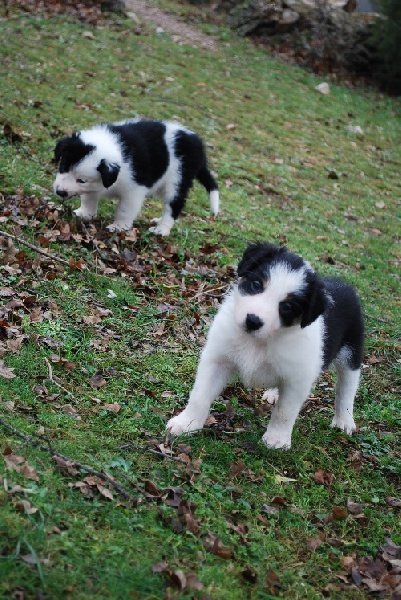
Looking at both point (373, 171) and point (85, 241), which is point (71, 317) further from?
point (373, 171)

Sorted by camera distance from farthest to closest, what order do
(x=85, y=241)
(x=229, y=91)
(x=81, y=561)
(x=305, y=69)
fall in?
(x=305, y=69) → (x=229, y=91) → (x=85, y=241) → (x=81, y=561)

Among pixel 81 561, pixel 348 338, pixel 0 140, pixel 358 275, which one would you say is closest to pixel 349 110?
pixel 358 275

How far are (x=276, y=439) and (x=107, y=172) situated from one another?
401 centimetres

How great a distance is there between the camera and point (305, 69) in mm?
21672

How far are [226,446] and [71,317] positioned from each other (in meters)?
1.90

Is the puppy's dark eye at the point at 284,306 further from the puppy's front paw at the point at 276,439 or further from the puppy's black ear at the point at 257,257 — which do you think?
the puppy's front paw at the point at 276,439

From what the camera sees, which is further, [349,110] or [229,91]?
[349,110]

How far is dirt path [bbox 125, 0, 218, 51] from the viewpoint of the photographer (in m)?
20.6

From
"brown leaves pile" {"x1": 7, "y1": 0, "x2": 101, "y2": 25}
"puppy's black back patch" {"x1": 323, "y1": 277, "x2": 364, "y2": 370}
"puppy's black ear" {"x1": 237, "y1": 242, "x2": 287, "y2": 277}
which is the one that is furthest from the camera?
"brown leaves pile" {"x1": 7, "y1": 0, "x2": 101, "y2": 25}

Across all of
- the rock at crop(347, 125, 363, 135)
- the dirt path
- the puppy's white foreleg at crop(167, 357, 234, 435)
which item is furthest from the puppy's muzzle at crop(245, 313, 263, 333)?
the dirt path

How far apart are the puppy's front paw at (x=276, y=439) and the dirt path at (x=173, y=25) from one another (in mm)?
17323

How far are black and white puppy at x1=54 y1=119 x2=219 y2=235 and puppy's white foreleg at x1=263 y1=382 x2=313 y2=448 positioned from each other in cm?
391

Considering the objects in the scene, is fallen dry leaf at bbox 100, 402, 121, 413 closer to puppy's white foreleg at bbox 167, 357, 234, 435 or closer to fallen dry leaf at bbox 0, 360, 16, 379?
puppy's white foreleg at bbox 167, 357, 234, 435

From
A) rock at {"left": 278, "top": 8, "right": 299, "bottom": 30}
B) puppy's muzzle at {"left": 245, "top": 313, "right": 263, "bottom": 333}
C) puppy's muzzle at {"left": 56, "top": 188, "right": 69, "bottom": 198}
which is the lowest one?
rock at {"left": 278, "top": 8, "right": 299, "bottom": 30}
